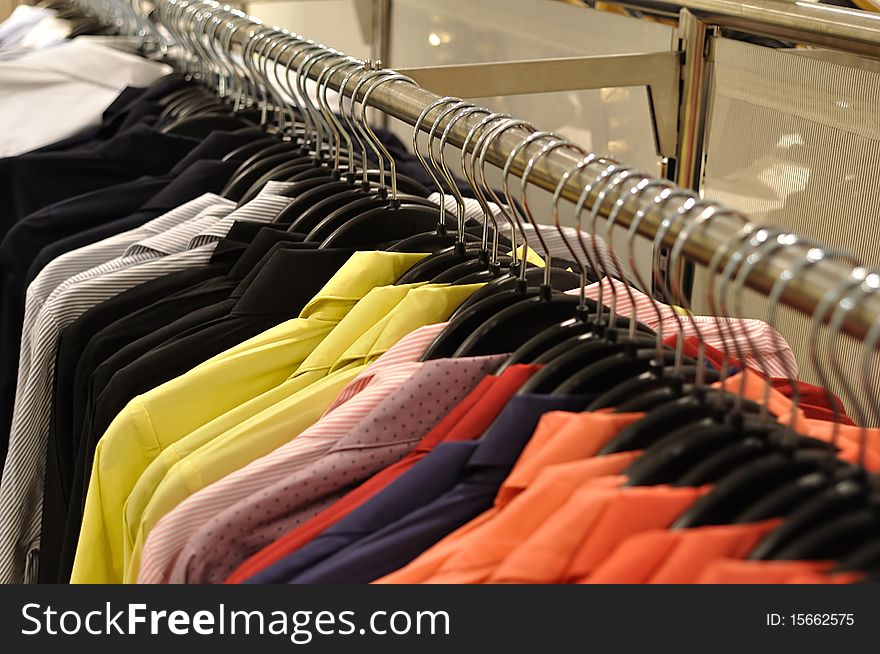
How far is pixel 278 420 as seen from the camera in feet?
2.41

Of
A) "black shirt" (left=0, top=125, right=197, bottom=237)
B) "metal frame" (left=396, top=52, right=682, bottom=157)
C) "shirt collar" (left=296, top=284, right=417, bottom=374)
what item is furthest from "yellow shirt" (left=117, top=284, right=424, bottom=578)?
"black shirt" (left=0, top=125, right=197, bottom=237)

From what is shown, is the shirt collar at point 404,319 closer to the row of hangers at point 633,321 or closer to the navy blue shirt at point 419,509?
the row of hangers at point 633,321

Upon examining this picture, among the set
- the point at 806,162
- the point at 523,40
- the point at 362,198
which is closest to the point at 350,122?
the point at 362,198

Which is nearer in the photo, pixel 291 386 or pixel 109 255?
pixel 291 386

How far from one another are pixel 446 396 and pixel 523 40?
1.27 m

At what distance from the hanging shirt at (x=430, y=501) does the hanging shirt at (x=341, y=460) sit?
0.06 meters

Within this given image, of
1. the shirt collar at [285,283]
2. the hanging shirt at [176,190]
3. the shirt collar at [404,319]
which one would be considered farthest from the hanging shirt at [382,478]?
the hanging shirt at [176,190]

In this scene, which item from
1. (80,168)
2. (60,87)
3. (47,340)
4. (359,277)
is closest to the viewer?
(359,277)

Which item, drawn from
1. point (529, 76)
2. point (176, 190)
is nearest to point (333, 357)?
point (176, 190)

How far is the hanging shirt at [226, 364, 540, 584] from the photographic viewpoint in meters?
0.60

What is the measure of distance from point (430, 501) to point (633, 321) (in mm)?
181

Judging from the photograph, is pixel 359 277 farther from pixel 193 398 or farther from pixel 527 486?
pixel 527 486

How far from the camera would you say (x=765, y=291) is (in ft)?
1.72

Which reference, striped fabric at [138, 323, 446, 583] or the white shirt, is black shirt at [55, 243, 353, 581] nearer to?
striped fabric at [138, 323, 446, 583]
